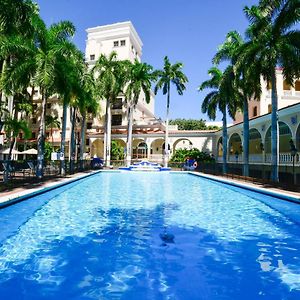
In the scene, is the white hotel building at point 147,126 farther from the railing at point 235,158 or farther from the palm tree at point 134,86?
the palm tree at point 134,86

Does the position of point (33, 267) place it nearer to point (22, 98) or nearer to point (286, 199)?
point (286, 199)

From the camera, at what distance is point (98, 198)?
1567 centimetres

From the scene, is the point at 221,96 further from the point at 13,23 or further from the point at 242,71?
the point at 13,23

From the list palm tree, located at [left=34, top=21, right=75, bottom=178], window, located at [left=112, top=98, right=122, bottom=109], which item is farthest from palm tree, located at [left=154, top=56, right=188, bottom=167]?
palm tree, located at [left=34, top=21, right=75, bottom=178]

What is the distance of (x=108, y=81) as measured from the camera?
4206cm

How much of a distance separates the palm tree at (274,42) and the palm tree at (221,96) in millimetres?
5729

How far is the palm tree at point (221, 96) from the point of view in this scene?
1118 inches

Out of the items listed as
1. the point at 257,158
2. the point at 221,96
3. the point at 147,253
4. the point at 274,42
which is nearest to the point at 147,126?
the point at 221,96

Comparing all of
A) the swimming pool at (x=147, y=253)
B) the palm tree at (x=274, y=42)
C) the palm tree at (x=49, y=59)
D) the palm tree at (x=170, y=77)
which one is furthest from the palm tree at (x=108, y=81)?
the swimming pool at (x=147, y=253)

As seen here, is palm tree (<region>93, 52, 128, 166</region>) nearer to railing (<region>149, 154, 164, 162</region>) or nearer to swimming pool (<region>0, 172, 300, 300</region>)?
railing (<region>149, 154, 164, 162</region>)

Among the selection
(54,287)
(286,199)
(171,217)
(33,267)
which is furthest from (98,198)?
(54,287)

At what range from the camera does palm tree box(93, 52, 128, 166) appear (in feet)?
138

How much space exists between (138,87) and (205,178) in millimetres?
19076

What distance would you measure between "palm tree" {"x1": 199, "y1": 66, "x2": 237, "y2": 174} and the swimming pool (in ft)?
58.3
